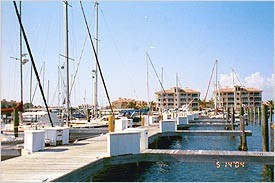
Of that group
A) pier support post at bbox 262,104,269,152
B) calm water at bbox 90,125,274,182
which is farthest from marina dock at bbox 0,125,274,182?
pier support post at bbox 262,104,269,152

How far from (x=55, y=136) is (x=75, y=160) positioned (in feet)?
8.41

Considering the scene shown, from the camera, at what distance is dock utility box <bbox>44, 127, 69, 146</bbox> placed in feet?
30.5

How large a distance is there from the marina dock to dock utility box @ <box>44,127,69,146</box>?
0.34 metres

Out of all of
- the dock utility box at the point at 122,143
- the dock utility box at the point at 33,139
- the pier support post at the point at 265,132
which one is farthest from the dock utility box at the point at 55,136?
the pier support post at the point at 265,132

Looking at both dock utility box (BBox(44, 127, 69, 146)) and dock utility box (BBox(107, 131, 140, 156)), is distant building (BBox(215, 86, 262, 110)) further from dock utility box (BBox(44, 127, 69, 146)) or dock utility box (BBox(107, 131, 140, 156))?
dock utility box (BBox(107, 131, 140, 156))

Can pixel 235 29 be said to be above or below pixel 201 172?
above

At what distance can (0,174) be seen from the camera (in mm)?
5719

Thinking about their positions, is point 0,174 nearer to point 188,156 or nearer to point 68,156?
point 68,156

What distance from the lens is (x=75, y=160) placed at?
7.00 m

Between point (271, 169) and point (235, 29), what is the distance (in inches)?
136

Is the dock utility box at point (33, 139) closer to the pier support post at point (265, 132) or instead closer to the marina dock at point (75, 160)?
the marina dock at point (75, 160)

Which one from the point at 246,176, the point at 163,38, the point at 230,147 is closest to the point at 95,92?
the point at 230,147

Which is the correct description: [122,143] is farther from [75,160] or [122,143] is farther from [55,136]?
[55,136]

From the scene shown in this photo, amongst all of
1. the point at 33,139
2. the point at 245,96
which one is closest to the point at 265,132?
the point at 33,139
